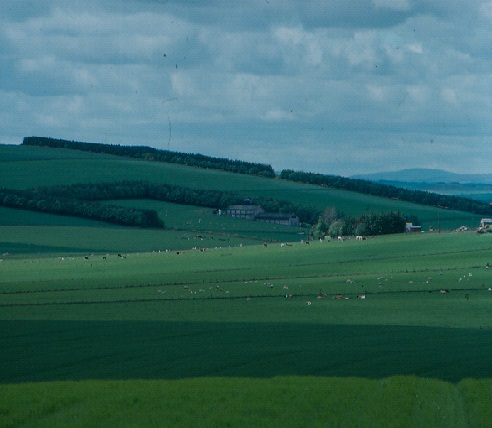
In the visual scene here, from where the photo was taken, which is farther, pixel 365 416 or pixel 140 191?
pixel 140 191

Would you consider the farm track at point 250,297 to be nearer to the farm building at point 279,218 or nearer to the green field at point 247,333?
the green field at point 247,333

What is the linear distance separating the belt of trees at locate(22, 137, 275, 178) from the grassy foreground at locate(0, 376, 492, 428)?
12419cm

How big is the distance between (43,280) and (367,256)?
26068 millimetres

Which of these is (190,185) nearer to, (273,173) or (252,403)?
(273,173)

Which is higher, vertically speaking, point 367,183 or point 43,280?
point 367,183

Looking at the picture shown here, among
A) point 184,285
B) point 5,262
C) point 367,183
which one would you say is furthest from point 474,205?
point 184,285

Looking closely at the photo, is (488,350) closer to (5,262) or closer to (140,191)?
(5,262)

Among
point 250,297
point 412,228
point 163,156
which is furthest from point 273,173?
point 250,297

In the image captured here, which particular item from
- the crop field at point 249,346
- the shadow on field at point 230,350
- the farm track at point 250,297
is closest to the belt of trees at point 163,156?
the crop field at point 249,346

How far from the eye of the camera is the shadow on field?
27.3m

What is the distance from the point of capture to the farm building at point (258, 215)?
116562 mm

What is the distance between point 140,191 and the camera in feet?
393

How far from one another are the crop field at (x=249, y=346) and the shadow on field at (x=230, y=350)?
62mm

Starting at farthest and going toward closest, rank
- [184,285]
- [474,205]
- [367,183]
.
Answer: [367,183] < [474,205] < [184,285]
